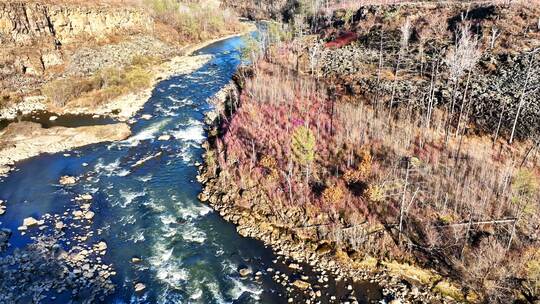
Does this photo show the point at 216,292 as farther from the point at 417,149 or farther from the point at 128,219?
the point at 417,149

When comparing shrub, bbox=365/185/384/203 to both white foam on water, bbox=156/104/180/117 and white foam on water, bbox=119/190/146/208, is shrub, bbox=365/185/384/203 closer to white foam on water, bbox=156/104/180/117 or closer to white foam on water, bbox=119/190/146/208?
white foam on water, bbox=119/190/146/208

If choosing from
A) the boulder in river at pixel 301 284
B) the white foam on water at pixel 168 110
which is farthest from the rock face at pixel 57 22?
the boulder in river at pixel 301 284

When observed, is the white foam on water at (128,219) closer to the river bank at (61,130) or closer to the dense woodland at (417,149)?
the dense woodland at (417,149)

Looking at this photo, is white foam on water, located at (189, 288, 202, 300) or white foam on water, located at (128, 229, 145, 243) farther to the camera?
white foam on water, located at (128, 229, 145, 243)

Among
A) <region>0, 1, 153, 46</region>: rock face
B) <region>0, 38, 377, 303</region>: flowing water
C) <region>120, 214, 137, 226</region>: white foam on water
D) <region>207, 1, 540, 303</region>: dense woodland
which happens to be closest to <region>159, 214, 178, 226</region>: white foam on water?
<region>0, 38, 377, 303</region>: flowing water

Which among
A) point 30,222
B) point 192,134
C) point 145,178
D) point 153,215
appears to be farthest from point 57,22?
point 153,215
